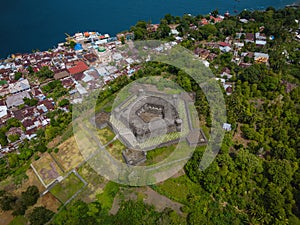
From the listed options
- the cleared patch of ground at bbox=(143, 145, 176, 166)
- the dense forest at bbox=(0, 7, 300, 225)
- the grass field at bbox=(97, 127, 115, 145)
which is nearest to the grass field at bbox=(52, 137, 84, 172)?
the dense forest at bbox=(0, 7, 300, 225)

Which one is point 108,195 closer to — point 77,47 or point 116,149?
point 116,149

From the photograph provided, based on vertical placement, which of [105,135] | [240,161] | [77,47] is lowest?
[240,161]

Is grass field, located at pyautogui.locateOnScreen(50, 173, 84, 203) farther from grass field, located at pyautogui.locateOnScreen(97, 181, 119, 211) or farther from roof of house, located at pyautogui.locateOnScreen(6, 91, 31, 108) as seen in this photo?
roof of house, located at pyautogui.locateOnScreen(6, 91, 31, 108)

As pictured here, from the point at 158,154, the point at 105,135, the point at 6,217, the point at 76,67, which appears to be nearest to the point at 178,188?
the point at 158,154

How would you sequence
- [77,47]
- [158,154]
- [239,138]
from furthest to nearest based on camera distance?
[77,47], [239,138], [158,154]

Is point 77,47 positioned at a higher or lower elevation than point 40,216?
higher

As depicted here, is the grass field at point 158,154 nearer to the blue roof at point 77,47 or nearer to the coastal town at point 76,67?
the coastal town at point 76,67
